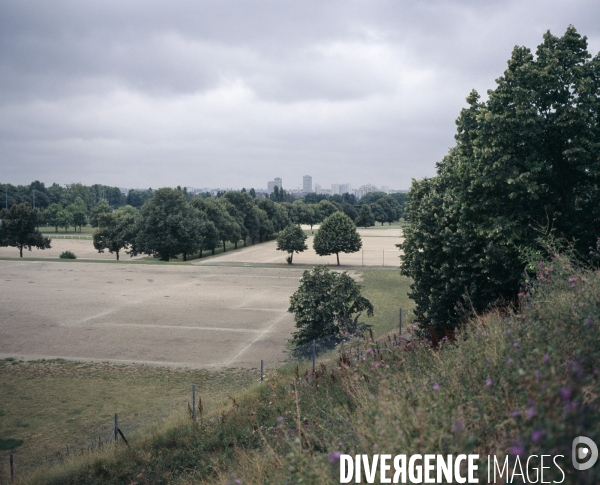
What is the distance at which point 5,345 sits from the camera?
24.9 m

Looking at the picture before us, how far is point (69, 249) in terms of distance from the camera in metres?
92.9

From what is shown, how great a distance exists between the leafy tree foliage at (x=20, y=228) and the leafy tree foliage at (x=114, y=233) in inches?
331

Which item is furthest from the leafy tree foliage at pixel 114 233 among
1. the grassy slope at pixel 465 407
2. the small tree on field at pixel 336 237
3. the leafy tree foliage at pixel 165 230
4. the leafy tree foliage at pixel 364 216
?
the leafy tree foliage at pixel 364 216

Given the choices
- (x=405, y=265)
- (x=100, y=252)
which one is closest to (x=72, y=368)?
(x=405, y=265)

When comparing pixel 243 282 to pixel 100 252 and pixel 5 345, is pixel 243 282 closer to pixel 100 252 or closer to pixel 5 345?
pixel 5 345

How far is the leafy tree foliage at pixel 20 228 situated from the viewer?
7806 cm

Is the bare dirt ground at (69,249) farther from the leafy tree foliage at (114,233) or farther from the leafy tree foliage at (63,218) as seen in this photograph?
the leafy tree foliage at (63,218)

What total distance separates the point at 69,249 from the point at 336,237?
55.5 m

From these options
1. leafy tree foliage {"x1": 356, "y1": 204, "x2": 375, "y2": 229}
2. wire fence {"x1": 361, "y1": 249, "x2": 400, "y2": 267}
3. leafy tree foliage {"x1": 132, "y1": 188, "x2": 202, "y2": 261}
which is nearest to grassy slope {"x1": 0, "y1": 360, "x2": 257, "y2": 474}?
wire fence {"x1": 361, "y1": 249, "x2": 400, "y2": 267}

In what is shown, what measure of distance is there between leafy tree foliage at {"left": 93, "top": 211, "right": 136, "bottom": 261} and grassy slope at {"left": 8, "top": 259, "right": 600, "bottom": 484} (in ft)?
239

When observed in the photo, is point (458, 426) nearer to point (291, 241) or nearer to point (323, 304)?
point (323, 304)

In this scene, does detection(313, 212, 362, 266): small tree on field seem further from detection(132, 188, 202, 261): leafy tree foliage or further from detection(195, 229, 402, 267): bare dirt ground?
detection(132, 188, 202, 261): leafy tree foliage

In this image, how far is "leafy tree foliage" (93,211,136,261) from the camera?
79.2m

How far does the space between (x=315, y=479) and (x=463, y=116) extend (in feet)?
58.5
